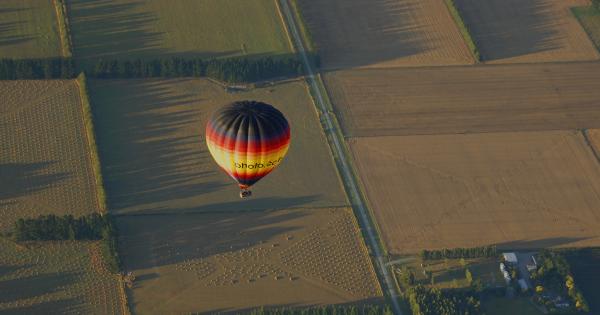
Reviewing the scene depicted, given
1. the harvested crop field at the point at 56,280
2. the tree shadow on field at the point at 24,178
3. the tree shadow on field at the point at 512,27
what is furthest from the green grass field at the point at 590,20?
the harvested crop field at the point at 56,280

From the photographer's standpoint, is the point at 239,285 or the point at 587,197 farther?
the point at 587,197

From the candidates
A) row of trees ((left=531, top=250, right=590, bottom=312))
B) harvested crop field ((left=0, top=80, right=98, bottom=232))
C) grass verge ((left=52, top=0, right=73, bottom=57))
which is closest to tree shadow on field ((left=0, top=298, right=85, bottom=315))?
harvested crop field ((left=0, top=80, right=98, bottom=232))

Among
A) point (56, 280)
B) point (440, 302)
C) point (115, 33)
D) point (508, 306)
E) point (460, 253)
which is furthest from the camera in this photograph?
point (115, 33)

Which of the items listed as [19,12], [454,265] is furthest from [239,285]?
[19,12]

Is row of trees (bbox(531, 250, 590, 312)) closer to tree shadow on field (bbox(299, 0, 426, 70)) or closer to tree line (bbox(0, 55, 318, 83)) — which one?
tree shadow on field (bbox(299, 0, 426, 70))

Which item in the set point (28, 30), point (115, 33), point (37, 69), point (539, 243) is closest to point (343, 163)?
point (539, 243)

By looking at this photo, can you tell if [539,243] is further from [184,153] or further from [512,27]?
[512,27]

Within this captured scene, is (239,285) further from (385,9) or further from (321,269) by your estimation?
(385,9)
